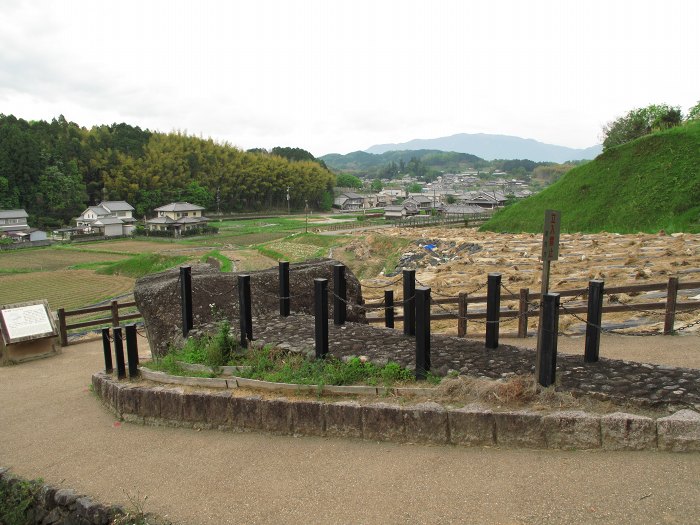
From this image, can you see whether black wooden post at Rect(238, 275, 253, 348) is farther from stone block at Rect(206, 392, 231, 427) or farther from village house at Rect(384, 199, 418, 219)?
village house at Rect(384, 199, 418, 219)

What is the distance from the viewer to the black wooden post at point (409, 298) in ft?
23.1

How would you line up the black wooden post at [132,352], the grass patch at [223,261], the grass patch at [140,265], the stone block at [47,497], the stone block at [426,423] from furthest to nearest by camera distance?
the grass patch at [140,265]
the grass patch at [223,261]
the black wooden post at [132,352]
the stone block at [47,497]
the stone block at [426,423]

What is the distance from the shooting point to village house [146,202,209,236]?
6688cm

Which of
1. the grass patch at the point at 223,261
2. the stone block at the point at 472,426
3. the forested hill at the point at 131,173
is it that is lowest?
the grass patch at the point at 223,261

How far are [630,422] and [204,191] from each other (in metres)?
83.3

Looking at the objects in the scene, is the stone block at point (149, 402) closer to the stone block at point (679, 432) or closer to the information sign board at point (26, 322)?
the stone block at point (679, 432)

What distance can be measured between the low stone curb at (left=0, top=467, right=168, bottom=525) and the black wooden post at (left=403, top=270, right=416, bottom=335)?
4.07 metres

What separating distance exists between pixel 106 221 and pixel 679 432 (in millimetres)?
71089

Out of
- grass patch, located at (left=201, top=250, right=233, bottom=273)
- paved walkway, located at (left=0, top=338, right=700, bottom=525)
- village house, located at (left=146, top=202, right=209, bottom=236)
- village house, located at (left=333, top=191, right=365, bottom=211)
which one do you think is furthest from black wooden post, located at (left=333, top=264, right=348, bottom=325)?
village house, located at (left=333, top=191, right=365, bottom=211)

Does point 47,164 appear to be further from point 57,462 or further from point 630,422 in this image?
point 630,422

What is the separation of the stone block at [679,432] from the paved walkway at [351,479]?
0.47ft

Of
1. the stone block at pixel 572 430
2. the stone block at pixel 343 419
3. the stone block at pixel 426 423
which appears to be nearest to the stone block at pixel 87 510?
the stone block at pixel 343 419

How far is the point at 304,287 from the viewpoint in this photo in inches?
377

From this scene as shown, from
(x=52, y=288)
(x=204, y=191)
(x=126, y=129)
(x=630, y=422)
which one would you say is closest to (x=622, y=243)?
(x=630, y=422)
